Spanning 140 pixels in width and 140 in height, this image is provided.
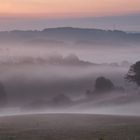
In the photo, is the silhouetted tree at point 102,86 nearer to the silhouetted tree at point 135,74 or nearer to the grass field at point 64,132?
the silhouetted tree at point 135,74

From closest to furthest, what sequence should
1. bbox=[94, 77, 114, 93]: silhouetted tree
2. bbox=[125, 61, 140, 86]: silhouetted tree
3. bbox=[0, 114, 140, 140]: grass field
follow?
1. bbox=[0, 114, 140, 140]: grass field
2. bbox=[125, 61, 140, 86]: silhouetted tree
3. bbox=[94, 77, 114, 93]: silhouetted tree

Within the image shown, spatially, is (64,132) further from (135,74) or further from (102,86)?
(102,86)

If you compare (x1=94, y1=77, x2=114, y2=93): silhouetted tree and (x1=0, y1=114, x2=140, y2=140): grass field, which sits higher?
(x1=94, y1=77, x2=114, y2=93): silhouetted tree

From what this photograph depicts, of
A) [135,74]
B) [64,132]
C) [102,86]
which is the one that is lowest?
[64,132]

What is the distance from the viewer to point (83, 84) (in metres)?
177

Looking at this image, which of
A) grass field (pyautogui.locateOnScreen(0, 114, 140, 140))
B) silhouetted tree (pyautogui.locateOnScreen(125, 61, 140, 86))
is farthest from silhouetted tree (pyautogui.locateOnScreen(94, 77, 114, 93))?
grass field (pyautogui.locateOnScreen(0, 114, 140, 140))

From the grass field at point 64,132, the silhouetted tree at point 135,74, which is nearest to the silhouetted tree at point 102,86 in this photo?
the silhouetted tree at point 135,74

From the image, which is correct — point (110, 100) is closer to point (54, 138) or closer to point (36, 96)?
point (36, 96)

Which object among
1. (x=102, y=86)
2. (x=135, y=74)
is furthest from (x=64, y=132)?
(x=102, y=86)

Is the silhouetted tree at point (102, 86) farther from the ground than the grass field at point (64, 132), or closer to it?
farther from the ground

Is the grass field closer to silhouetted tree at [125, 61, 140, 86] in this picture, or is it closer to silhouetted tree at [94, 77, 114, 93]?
silhouetted tree at [125, 61, 140, 86]

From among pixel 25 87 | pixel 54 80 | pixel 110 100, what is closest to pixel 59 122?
pixel 110 100

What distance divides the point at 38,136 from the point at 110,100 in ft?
216

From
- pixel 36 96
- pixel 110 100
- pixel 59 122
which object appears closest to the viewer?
Answer: pixel 59 122
